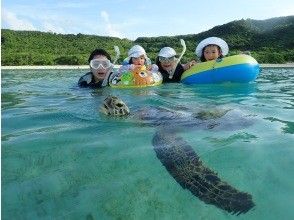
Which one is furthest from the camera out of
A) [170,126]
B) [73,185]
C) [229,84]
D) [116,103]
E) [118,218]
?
[229,84]

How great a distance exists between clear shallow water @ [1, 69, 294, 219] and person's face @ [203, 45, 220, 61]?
4824 mm

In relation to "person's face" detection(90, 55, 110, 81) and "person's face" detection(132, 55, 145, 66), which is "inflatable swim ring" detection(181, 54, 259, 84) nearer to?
"person's face" detection(132, 55, 145, 66)

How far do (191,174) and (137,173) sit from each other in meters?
0.48

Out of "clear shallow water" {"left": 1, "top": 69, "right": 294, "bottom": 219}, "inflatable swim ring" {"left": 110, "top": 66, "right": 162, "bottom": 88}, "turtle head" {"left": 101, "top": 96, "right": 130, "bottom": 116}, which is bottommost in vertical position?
"inflatable swim ring" {"left": 110, "top": 66, "right": 162, "bottom": 88}

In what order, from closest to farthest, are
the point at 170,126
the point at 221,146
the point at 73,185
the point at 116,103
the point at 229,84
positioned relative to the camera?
the point at 73,185, the point at 221,146, the point at 170,126, the point at 116,103, the point at 229,84

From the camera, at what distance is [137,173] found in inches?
137

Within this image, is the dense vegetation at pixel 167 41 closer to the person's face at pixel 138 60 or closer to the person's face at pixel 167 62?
the person's face at pixel 167 62

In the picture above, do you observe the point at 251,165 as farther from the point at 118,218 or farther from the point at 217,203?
the point at 118,218

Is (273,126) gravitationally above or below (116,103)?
below

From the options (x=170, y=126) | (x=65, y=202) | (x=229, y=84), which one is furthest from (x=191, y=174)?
(x=229, y=84)

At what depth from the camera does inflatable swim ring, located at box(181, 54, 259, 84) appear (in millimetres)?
9898

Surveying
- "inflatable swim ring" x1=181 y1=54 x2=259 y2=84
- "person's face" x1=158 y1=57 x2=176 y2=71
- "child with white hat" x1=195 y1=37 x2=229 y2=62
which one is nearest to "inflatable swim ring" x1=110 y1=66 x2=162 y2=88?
"person's face" x1=158 y1=57 x2=176 y2=71

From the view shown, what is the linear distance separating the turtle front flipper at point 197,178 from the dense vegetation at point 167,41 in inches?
1156

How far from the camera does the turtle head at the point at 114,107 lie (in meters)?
5.25
